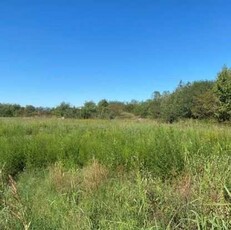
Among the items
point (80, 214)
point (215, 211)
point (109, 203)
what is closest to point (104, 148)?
point (109, 203)

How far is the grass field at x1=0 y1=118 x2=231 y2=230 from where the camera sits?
3307mm

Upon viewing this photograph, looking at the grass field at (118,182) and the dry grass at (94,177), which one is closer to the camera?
the grass field at (118,182)

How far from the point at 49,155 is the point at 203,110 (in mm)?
36278

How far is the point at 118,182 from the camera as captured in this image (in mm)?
6164

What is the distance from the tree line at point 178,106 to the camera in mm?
36875

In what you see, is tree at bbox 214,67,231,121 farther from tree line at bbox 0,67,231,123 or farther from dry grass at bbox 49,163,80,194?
dry grass at bbox 49,163,80,194

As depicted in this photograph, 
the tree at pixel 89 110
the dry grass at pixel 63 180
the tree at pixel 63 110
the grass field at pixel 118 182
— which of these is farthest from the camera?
the tree at pixel 63 110

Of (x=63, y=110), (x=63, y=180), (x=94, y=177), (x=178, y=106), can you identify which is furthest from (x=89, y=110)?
(x=94, y=177)

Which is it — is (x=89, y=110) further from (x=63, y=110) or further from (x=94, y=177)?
(x=94, y=177)

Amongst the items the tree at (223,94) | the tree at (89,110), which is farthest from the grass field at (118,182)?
the tree at (89,110)

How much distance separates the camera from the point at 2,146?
9.86m

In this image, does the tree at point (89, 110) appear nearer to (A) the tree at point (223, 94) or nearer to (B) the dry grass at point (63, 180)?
(A) the tree at point (223, 94)

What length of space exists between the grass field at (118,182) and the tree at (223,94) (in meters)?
26.9

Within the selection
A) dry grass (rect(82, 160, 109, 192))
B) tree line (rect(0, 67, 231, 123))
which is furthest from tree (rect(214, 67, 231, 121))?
dry grass (rect(82, 160, 109, 192))
